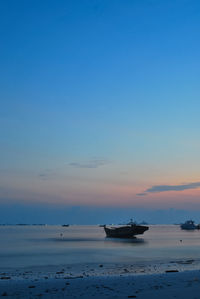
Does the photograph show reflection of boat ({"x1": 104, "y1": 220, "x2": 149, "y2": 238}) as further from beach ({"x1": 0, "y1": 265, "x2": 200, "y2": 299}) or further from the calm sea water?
beach ({"x1": 0, "y1": 265, "x2": 200, "y2": 299})

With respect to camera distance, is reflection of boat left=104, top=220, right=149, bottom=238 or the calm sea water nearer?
the calm sea water

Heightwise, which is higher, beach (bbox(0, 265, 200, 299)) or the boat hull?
beach (bbox(0, 265, 200, 299))

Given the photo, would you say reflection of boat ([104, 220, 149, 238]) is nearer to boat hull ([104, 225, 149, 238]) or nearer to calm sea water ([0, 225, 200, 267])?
boat hull ([104, 225, 149, 238])

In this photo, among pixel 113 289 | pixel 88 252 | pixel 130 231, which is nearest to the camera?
pixel 113 289

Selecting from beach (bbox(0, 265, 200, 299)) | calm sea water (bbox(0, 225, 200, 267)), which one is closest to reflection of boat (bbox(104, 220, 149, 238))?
calm sea water (bbox(0, 225, 200, 267))

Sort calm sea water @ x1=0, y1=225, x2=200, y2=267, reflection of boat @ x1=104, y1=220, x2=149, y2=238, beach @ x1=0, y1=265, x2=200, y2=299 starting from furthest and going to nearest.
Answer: reflection of boat @ x1=104, y1=220, x2=149, y2=238 < calm sea water @ x1=0, y1=225, x2=200, y2=267 < beach @ x1=0, y1=265, x2=200, y2=299

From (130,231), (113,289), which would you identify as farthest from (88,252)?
(130,231)

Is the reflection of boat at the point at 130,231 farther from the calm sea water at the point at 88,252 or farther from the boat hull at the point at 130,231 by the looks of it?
the calm sea water at the point at 88,252

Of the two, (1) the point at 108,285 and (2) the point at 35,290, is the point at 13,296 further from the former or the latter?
(1) the point at 108,285

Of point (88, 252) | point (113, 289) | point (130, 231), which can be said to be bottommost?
point (88, 252)

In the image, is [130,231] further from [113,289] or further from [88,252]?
[113,289]

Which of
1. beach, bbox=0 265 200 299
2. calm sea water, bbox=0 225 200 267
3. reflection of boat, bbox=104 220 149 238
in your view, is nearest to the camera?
beach, bbox=0 265 200 299

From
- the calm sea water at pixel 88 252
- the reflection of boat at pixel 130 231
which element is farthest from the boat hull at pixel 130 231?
the calm sea water at pixel 88 252

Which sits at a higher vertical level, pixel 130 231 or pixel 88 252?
pixel 130 231
